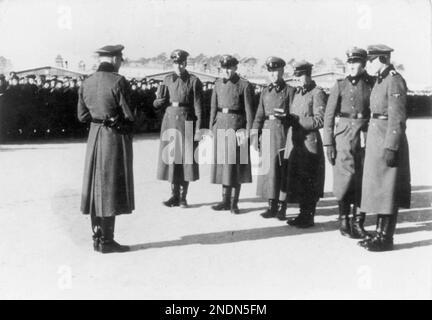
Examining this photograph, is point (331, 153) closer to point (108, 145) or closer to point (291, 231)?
point (291, 231)

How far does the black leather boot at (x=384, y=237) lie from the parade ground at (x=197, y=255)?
10cm

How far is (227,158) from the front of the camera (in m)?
7.68

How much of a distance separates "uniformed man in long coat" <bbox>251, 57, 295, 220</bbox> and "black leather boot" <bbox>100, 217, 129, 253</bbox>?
2.36 meters

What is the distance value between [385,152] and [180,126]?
329 cm

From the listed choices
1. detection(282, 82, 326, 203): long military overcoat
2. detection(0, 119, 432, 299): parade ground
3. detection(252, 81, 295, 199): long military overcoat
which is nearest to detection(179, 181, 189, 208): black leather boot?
detection(0, 119, 432, 299): parade ground

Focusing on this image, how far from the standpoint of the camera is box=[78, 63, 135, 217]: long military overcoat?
17.6ft

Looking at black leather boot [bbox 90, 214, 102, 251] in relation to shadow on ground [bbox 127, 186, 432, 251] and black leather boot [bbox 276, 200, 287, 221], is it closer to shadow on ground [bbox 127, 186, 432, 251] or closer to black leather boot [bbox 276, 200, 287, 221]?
shadow on ground [bbox 127, 186, 432, 251]

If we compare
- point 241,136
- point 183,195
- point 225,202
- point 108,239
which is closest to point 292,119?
point 241,136

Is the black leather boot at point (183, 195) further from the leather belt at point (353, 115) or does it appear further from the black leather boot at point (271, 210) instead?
the leather belt at point (353, 115)

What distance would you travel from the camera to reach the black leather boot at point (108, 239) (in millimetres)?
5535

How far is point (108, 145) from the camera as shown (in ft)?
17.7

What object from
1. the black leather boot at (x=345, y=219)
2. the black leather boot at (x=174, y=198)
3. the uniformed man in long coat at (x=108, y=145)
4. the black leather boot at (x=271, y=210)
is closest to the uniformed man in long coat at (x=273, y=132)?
the black leather boot at (x=271, y=210)

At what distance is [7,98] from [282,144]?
10400mm
